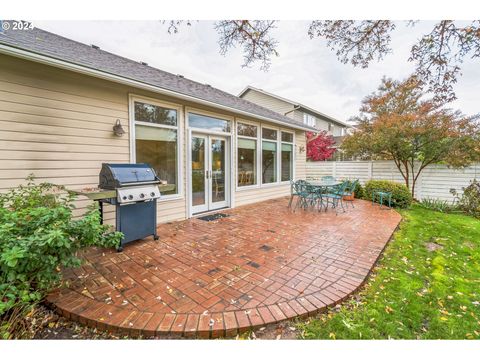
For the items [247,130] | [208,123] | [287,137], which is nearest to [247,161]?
[247,130]

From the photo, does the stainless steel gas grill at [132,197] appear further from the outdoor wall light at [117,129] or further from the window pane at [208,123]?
the window pane at [208,123]

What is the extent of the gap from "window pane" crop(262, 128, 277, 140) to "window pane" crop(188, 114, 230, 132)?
1.85 meters

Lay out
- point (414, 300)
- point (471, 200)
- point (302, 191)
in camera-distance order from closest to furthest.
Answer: point (414, 300) < point (302, 191) < point (471, 200)

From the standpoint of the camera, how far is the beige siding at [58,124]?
322 cm

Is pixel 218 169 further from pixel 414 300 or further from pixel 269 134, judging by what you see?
pixel 414 300

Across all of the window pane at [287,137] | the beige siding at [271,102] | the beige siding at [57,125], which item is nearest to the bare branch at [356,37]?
the beige siding at [57,125]

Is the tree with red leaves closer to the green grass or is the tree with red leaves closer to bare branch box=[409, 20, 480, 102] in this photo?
bare branch box=[409, 20, 480, 102]

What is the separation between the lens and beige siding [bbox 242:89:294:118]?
15367mm

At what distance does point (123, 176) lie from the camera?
11.7 feet

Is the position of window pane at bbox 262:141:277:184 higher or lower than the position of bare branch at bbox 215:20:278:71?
lower

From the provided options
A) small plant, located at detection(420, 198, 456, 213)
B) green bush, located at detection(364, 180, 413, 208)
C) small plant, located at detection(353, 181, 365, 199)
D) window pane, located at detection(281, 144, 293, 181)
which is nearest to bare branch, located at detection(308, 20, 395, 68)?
window pane, located at detection(281, 144, 293, 181)

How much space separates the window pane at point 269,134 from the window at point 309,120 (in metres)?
9.80

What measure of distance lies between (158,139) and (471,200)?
9.57 metres
